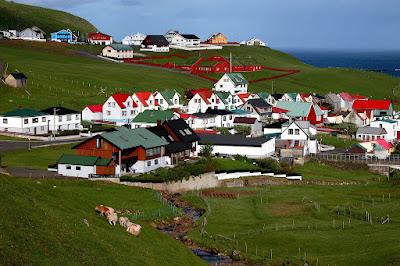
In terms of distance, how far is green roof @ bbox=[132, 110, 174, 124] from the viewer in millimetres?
104481

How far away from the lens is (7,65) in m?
138

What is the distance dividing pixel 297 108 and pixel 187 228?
71429 mm

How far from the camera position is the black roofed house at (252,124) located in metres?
109

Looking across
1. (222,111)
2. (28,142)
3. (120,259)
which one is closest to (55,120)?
(28,142)

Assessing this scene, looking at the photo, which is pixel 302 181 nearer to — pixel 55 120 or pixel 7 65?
pixel 55 120

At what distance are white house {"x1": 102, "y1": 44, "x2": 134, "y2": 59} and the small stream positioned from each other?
115298 millimetres

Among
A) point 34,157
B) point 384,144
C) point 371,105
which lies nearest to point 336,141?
point 384,144

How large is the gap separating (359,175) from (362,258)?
4073 cm

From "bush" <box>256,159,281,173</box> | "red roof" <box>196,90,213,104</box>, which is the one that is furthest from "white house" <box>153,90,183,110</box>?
"bush" <box>256,159,281,173</box>

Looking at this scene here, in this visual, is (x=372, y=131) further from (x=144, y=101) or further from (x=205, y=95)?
(x=144, y=101)

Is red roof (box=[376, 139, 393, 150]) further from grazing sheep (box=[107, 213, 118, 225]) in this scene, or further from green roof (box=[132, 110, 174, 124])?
grazing sheep (box=[107, 213, 118, 225])

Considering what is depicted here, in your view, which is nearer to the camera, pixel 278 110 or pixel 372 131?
pixel 372 131

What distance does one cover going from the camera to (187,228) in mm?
57938

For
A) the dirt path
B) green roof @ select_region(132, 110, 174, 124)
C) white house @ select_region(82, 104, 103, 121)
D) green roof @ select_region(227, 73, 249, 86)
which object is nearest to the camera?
the dirt path
